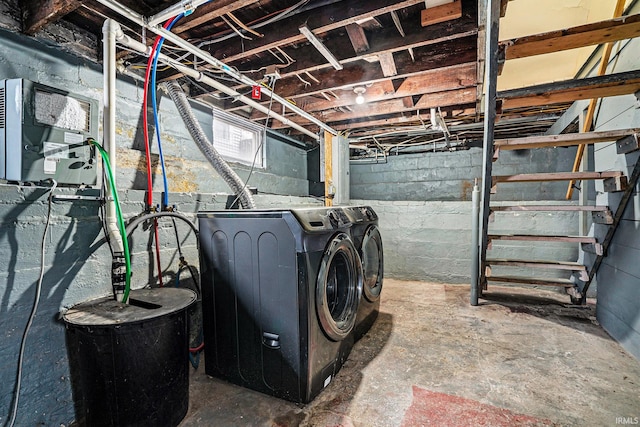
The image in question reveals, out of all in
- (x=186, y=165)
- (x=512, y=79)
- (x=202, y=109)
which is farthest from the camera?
(x=512, y=79)

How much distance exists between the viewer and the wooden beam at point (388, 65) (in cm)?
212

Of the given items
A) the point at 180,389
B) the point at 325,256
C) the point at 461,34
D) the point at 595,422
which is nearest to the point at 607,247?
the point at 595,422

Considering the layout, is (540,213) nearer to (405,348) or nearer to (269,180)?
(405,348)

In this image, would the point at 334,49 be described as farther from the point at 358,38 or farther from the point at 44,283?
the point at 44,283

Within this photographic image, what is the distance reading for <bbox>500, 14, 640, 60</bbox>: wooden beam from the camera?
1401mm

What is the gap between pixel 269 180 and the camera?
12.6ft

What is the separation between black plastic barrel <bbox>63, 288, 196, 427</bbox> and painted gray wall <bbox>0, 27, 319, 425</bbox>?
4.2 inches

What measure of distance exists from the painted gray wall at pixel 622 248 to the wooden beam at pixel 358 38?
6.11 feet

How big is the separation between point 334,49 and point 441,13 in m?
0.74

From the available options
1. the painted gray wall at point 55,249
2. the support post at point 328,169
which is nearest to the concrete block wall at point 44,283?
the painted gray wall at point 55,249

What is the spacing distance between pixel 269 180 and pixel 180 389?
274 cm

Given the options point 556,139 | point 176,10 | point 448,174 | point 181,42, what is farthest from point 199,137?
point 448,174

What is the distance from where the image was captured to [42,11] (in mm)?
1492

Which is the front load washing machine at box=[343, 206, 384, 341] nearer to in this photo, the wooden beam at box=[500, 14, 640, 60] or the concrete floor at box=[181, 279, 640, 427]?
the concrete floor at box=[181, 279, 640, 427]
